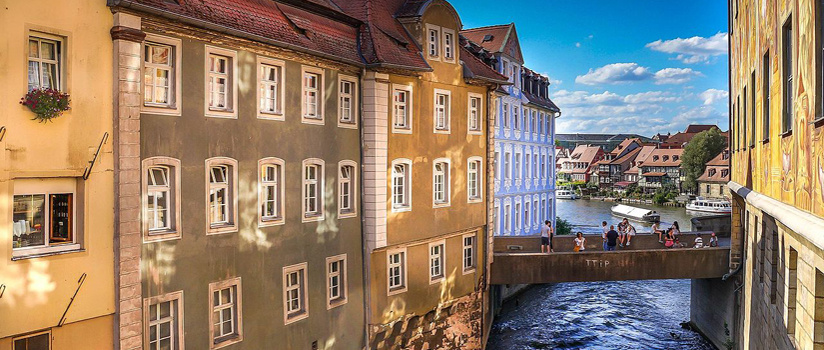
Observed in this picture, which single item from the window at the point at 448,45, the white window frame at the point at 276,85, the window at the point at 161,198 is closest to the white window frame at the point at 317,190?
the white window frame at the point at 276,85

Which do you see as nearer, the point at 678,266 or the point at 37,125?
the point at 37,125

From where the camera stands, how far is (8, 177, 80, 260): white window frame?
11.6 m

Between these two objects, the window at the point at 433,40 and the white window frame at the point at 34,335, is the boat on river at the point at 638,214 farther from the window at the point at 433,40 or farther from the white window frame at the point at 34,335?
the white window frame at the point at 34,335

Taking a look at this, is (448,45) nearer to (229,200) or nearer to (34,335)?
(229,200)

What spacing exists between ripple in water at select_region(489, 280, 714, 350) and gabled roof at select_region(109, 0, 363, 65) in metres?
14.4

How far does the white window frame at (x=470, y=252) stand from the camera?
78.9 ft

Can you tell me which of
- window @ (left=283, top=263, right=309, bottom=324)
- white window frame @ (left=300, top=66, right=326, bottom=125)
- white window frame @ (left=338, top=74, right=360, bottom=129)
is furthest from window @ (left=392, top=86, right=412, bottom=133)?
window @ (left=283, top=263, right=309, bottom=324)

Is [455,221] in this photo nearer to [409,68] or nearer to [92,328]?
[409,68]

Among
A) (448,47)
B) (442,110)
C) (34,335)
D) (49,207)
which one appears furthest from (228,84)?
(448,47)

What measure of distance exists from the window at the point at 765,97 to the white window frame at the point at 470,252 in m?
11.3

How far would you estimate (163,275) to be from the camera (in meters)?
13.7

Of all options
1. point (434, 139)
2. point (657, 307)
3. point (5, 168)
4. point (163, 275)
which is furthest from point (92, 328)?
point (657, 307)

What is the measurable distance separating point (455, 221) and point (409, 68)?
587cm

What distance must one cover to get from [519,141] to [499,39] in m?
6.35
